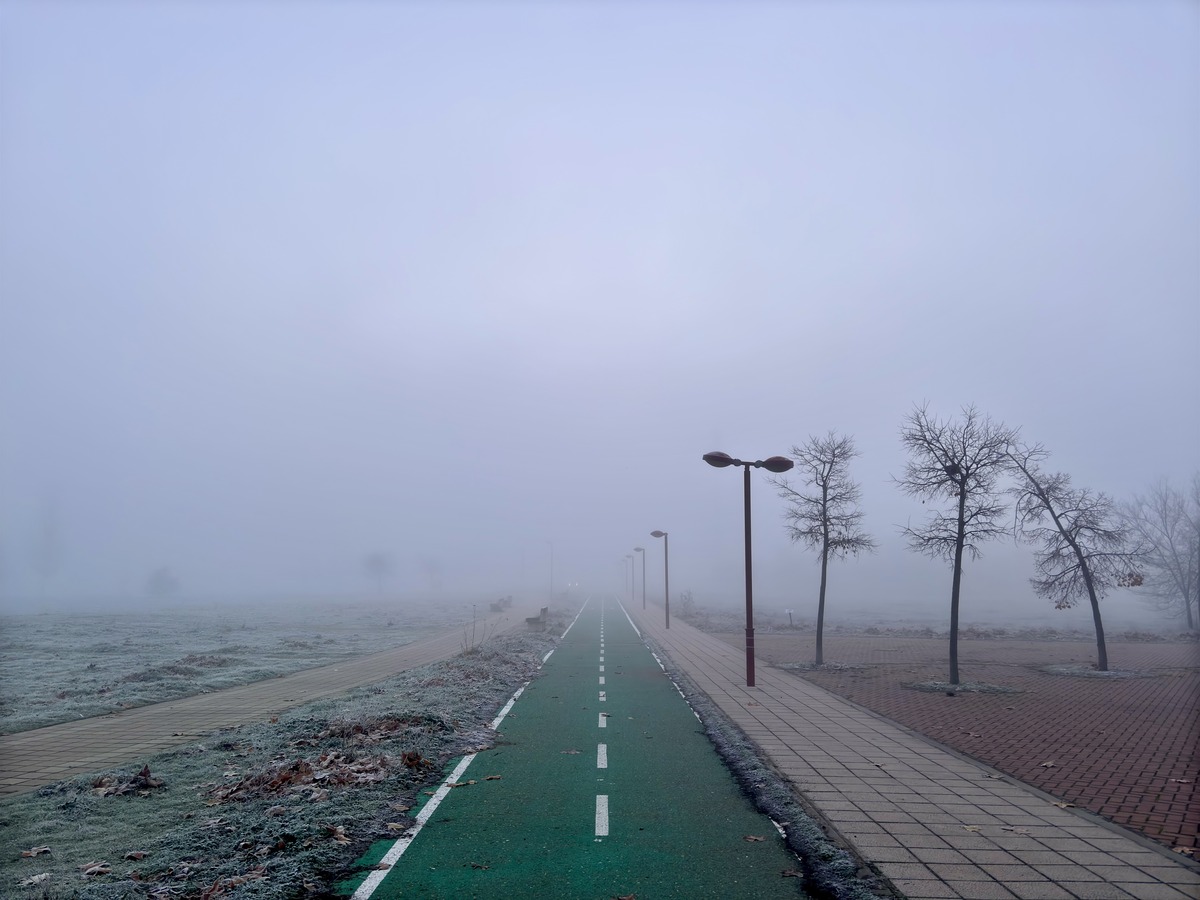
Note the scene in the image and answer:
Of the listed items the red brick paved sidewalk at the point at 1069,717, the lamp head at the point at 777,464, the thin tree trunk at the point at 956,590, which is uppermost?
the lamp head at the point at 777,464

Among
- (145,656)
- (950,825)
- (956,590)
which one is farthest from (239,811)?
(145,656)

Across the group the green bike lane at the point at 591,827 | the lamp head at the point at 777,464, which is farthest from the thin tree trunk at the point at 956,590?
the green bike lane at the point at 591,827

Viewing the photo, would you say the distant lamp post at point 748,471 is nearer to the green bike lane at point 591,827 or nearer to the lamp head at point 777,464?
the lamp head at point 777,464

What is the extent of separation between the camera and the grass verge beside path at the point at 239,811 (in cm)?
641

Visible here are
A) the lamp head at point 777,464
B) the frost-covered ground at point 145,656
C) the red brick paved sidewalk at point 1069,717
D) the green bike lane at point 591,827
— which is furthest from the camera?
the lamp head at point 777,464

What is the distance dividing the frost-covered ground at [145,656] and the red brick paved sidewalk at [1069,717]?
1712 centimetres

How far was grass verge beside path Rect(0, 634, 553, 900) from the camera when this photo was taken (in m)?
6.41

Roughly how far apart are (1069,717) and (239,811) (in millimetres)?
15108

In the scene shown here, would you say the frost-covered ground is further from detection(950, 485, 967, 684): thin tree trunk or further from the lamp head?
detection(950, 485, 967, 684): thin tree trunk

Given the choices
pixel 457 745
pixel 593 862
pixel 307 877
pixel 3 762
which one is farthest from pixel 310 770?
pixel 3 762

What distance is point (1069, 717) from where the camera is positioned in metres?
15.0

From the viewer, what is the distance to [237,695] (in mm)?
18812

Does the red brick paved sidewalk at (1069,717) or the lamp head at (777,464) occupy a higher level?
the lamp head at (777,464)

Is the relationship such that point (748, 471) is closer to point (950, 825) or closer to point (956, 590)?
point (956, 590)
